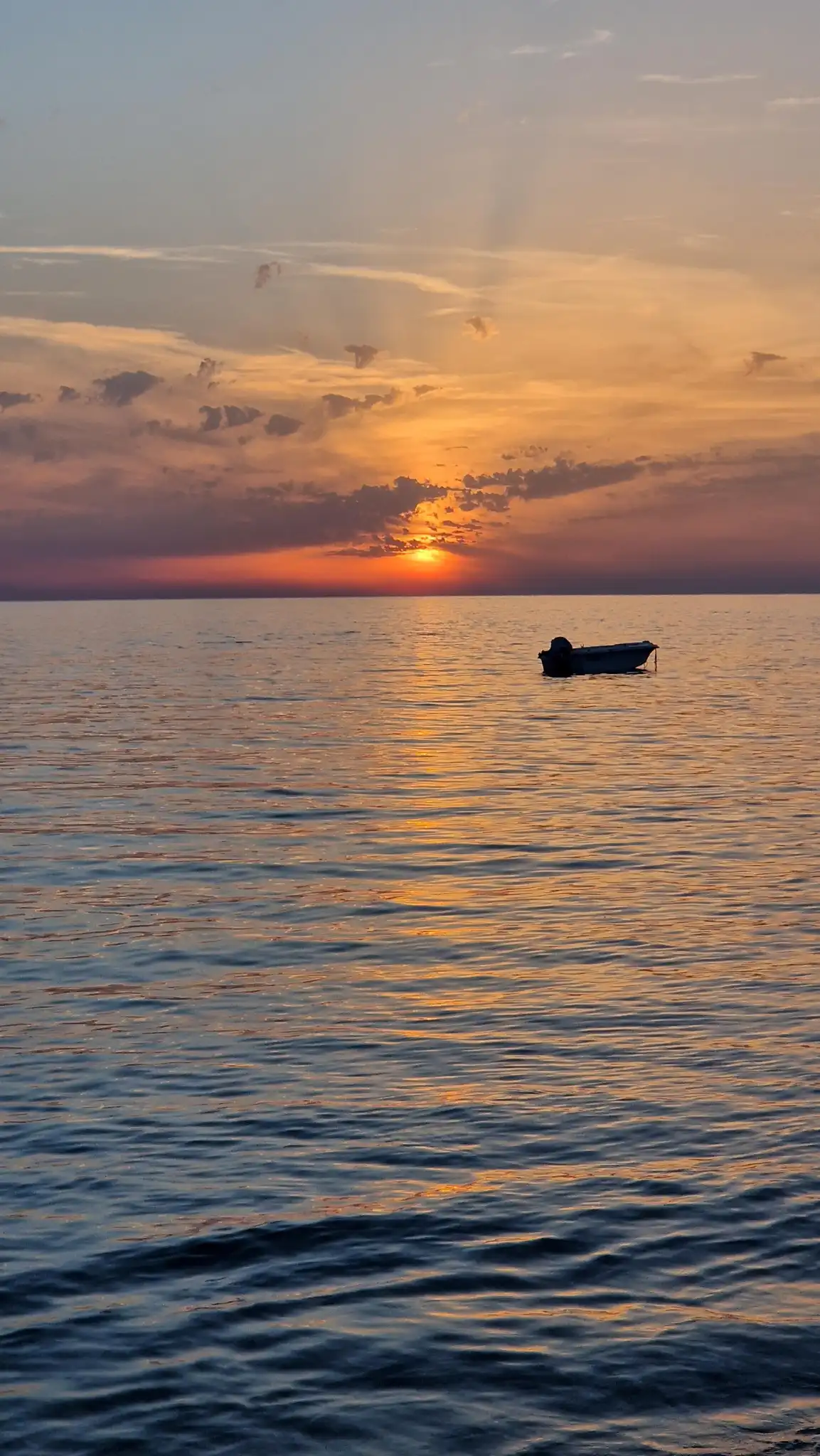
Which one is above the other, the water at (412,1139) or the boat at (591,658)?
the boat at (591,658)

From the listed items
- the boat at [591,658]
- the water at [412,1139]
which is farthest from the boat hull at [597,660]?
the water at [412,1139]

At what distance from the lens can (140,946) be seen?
24078 millimetres

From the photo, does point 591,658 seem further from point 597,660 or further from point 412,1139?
point 412,1139

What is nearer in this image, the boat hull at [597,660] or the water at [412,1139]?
the water at [412,1139]

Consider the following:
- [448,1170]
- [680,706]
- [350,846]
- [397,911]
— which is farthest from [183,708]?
[448,1170]

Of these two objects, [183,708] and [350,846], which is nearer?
[350,846]

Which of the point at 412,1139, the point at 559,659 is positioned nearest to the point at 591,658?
the point at 559,659

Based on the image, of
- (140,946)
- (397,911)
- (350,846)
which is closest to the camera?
(140,946)

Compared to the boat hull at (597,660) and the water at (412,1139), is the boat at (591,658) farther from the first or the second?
the water at (412,1139)

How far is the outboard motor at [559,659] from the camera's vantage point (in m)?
99.6

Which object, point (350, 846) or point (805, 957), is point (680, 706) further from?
point (805, 957)

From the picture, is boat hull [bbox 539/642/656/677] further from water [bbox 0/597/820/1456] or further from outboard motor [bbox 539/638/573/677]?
water [bbox 0/597/820/1456]

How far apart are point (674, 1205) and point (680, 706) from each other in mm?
71241

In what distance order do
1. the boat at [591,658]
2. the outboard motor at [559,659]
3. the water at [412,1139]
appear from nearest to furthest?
the water at [412,1139]
the outboard motor at [559,659]
the boat at [591,658]
